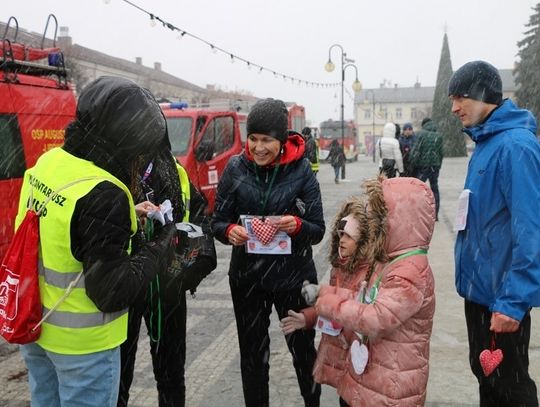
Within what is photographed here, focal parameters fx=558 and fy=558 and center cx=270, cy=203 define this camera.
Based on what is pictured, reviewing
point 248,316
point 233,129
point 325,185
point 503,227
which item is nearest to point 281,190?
point 248,316

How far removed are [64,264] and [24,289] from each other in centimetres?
16

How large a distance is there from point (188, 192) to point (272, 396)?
156 centimetres

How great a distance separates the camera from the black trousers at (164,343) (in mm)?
2686

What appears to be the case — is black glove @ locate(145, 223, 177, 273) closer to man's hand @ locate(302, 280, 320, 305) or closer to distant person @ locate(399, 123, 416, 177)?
man's hand @ locate(302, 280, 320, 305)

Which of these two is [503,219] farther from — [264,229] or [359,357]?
[264,229]

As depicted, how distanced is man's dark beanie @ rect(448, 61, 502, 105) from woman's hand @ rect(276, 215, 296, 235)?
39.7 inches

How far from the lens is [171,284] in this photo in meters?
2.63

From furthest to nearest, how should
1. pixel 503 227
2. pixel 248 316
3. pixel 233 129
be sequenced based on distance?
1. pixel 233 129
2. pixel 248 316
3. pixel 503 227

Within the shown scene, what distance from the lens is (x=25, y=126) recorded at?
549cm

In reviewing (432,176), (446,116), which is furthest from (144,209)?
(446,116)

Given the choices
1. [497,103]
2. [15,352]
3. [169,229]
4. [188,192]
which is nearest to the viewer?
[169,229]

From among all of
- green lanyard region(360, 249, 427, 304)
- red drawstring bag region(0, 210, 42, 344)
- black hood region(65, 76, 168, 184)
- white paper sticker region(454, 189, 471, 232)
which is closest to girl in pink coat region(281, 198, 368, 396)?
green lanyard region(360, 249, 427, 304)

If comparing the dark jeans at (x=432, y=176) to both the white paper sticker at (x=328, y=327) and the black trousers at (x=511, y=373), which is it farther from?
the white paper sticker at (x=328, y=327)

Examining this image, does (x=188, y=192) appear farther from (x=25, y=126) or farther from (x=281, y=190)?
(x=25, y=126)
